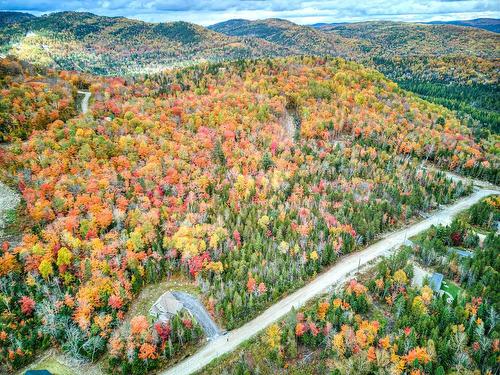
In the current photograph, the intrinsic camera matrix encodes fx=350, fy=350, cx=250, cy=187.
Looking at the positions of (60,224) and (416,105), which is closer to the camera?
(60,224)

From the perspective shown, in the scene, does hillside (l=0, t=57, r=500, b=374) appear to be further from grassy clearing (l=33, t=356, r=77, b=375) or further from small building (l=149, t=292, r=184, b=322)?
grassy clearing (l=33, t=356, r=77, b=375)

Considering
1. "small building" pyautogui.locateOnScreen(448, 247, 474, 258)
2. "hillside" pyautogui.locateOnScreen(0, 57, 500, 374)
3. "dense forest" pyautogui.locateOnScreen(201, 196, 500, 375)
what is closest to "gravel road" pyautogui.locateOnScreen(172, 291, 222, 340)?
"hillside" pyautogui.locateOnScreen(0, 57, 500, 374)

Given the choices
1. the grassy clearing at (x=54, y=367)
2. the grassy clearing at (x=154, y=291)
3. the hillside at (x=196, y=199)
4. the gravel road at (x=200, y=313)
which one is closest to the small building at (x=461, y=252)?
the hillside at (x=196, y=199)

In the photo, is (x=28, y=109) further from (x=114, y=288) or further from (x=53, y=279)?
(x=114, y=288)

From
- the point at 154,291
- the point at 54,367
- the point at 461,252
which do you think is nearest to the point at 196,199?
the point at 154,291

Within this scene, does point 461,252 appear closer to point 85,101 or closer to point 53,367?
point 53,367

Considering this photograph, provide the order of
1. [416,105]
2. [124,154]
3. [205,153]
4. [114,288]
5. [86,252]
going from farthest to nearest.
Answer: [416,105]
[205,153]
[124,154]
[86,252]
[114,288]

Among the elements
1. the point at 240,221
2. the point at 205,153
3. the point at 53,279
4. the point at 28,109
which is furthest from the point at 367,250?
the point at 28,109
